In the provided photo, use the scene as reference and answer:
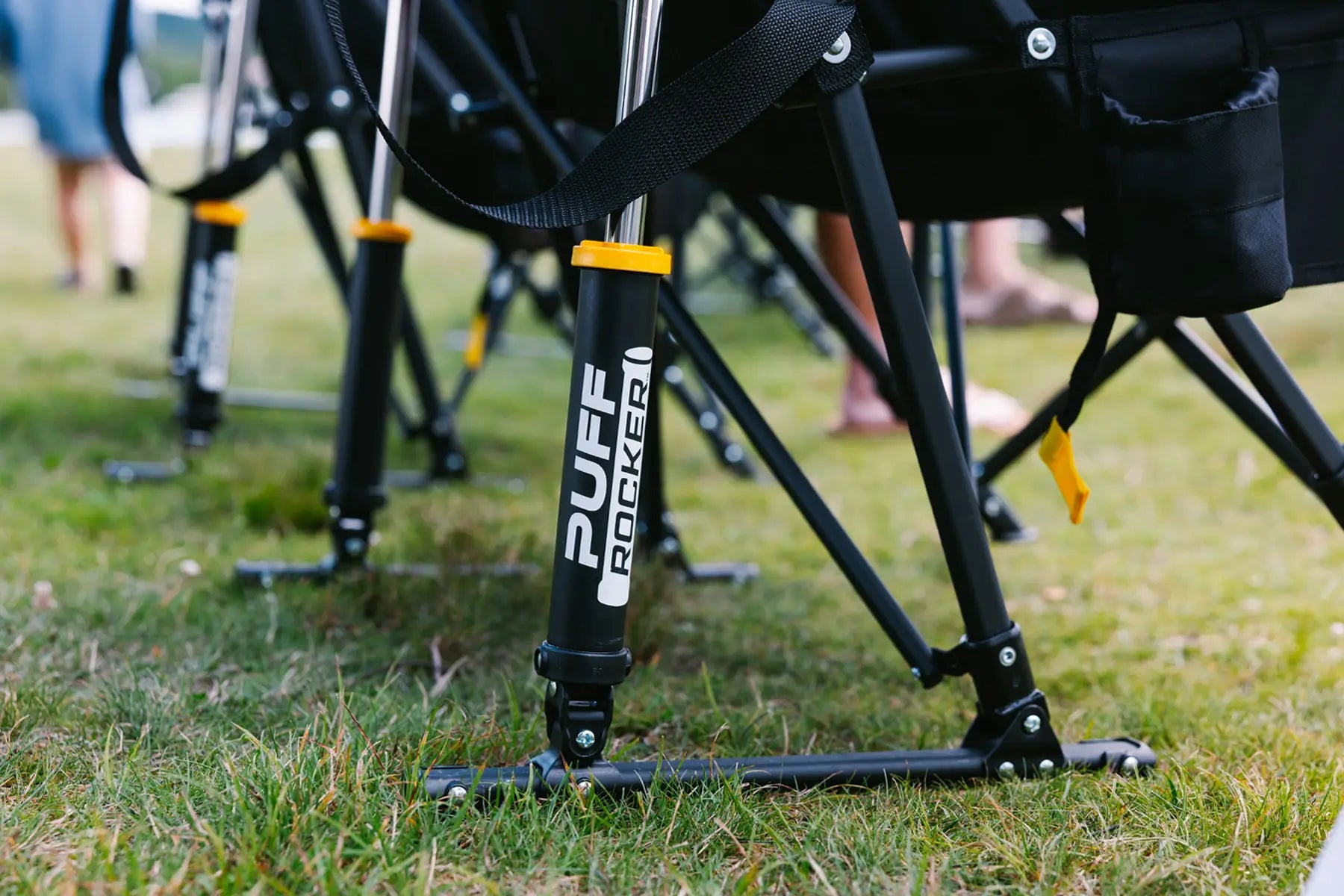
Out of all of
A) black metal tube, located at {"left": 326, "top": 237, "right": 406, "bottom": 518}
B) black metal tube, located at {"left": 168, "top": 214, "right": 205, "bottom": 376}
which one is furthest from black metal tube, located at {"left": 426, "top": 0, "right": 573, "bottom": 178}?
black metal tube, located at {"left": 168, "top": 214, "right": 205, "bottom": 376}

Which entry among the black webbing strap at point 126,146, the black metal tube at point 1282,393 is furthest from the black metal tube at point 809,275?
the black webbing strap at point 126,146

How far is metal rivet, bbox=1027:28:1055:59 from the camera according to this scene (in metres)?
1.21

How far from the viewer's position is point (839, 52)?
1.18m

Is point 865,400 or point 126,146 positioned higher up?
point 126,146

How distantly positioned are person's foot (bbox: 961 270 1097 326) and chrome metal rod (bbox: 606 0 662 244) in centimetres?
473

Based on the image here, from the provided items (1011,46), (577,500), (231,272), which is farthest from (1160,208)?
(231,272)

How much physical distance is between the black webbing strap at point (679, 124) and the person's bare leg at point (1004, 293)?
15.3 feet

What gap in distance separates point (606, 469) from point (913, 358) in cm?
32

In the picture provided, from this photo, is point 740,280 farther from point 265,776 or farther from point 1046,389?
point 265,776

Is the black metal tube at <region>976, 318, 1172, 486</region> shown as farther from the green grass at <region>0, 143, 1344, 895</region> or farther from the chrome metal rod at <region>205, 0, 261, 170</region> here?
the chrome metal rod at <region>205, 0, 261, 170</region>

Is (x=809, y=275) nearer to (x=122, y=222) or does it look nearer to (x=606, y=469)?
(x=606, y=469)

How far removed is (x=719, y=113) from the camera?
1126 mm

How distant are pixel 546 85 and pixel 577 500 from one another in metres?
0.76

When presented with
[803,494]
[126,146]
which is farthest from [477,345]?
[803,494]
